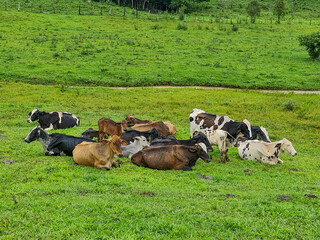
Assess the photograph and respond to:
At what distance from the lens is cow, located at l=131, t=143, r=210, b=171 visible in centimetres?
1157

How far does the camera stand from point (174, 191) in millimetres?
9141

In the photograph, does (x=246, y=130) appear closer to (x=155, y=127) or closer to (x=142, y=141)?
(x=155, y=127)

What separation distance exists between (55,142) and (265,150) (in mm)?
7327

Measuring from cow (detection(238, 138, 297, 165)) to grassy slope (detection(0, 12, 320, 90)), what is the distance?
16.4m

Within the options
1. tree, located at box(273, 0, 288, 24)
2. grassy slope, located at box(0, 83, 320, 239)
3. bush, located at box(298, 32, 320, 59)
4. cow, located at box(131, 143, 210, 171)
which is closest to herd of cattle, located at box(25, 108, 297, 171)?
cow, located at box(131, 143, 210, 171)

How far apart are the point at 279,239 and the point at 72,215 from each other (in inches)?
163

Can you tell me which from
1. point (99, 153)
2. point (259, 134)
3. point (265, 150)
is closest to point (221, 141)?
point (265, 150)

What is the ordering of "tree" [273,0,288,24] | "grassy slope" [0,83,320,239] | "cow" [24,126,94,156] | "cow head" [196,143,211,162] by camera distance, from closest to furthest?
1. "grassy slope" [0,83,320,239]
2. "cow head" [196,143,211,162]
3. "cow" [24,126,94,156]
4. "tree" [273,0,288,24]

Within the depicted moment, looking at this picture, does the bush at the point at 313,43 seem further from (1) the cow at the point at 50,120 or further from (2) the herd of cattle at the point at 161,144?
(1) the cow at the point at 50,120

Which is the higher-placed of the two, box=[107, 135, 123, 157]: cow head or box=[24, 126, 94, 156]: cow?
box=[107, 135, 123, 157]: cow head

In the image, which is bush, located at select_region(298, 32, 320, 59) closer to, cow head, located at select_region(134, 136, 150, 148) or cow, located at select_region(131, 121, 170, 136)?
cow, located at select_region(131, 121, 170, 136)

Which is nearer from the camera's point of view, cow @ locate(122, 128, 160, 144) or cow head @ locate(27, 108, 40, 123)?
cow @ locate(122, 128, 160, 144)

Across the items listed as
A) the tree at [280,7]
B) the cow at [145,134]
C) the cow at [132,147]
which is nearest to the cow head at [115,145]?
the cow at [132,147]

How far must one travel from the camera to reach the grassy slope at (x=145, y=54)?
29391 mm
